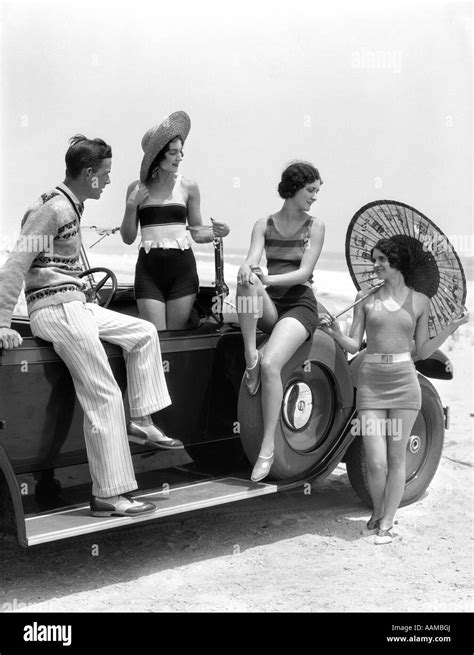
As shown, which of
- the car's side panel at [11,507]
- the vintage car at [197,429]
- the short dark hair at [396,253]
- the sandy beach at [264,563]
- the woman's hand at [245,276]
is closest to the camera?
the car's side panel at [11,507]

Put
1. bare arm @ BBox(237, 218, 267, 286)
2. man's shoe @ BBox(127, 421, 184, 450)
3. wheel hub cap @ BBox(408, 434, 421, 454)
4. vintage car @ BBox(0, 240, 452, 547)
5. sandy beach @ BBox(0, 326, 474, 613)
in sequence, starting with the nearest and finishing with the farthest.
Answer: vintage car @ BBox(0, 240, 452, 547), sandy beach @ BBox(0, 326, 474, 613), man's shoe @ BBox(127, 421, 184, 450), bare arm @ BBox(237, 218, 267, 286), wheel hub cap @ BBox(408, 434, 421, 454)

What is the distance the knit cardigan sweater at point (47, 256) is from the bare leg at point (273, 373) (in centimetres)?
110

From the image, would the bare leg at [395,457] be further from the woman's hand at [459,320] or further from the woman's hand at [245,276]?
the woman's hand at [245,276]

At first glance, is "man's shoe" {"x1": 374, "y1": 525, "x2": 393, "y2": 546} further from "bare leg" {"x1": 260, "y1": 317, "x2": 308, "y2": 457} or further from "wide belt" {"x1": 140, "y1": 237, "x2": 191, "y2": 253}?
"wide belt" {"x1": 140, "y1": 237, "x2": 191, "y2": 253}

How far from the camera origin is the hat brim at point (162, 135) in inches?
202

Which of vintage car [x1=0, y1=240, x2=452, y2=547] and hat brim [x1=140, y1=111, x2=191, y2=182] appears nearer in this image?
vintage car [x1=0, y1=240, x2=452, y2=547]

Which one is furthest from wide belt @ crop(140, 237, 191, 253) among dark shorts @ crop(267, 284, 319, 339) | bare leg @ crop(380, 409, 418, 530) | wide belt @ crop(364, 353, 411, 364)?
bare leg @ crop(380, 409, 418, 530)

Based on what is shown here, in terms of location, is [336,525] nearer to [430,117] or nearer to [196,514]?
[196,514]

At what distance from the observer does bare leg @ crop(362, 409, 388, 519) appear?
17.6 ft

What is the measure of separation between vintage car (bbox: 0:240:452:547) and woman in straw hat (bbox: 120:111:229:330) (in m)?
0.14

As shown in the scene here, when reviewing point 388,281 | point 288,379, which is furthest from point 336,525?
point 388,281

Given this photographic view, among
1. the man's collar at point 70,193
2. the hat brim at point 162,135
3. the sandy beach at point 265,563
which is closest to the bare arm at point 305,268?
the sandy beach at point 265,563

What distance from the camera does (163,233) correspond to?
5230 mm
